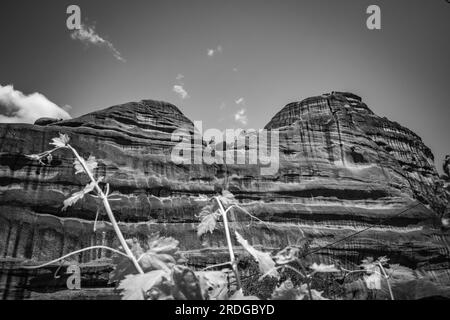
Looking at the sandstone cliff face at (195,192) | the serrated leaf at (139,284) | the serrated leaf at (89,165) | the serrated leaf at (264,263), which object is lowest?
the serrated leaf at (139,284)

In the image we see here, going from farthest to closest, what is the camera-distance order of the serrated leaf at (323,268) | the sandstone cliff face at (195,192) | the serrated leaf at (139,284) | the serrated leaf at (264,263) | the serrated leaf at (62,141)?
the sandstone cliff face at (195,192), the serrated leaf at (323,268), the serrated leaf at (62,141), the serrated leaf at (264,263), the serrated leaf at (139,284)

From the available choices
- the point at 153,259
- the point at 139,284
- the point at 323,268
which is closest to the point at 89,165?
the point at 153,259

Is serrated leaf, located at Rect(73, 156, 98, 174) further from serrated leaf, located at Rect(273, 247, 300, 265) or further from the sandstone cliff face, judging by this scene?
the sandstone cliff face

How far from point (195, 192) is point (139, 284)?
35938 millimetres

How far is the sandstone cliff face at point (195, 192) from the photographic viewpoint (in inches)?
1168

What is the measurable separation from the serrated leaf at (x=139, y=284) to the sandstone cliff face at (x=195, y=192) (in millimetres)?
26476

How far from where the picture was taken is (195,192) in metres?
36.6

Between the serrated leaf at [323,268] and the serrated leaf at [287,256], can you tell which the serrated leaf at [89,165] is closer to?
the serrated leaf at [287,256]

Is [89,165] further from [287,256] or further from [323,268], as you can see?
[323,268]

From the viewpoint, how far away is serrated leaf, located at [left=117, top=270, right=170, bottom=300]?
3.18 feet

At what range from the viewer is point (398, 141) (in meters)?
55.2

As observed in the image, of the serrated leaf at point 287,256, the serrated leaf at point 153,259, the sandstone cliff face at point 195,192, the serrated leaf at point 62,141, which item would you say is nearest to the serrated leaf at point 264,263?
the serrated leaf at point 287,256
